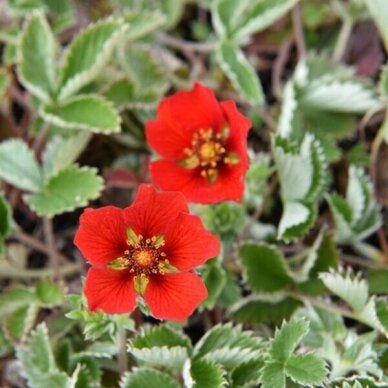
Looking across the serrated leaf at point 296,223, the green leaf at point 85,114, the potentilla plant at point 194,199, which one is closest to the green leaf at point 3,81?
the potentilla plant at point 194,199

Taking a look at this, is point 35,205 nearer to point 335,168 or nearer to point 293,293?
point 293,293


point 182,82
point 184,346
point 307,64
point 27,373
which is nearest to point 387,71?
point 307,64

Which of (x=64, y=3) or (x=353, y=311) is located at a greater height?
(x=64, y=3)

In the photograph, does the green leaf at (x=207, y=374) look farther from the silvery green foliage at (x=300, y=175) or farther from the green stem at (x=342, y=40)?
the green stem at (x=342, y=40)

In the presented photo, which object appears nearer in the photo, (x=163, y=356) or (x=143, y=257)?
(x=143, y=257)

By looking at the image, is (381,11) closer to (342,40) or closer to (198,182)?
(342,40)

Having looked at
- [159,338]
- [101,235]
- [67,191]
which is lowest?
[159,338]

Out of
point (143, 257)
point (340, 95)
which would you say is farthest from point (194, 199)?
point (340, 95)

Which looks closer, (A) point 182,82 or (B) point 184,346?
(B) point 184,346
